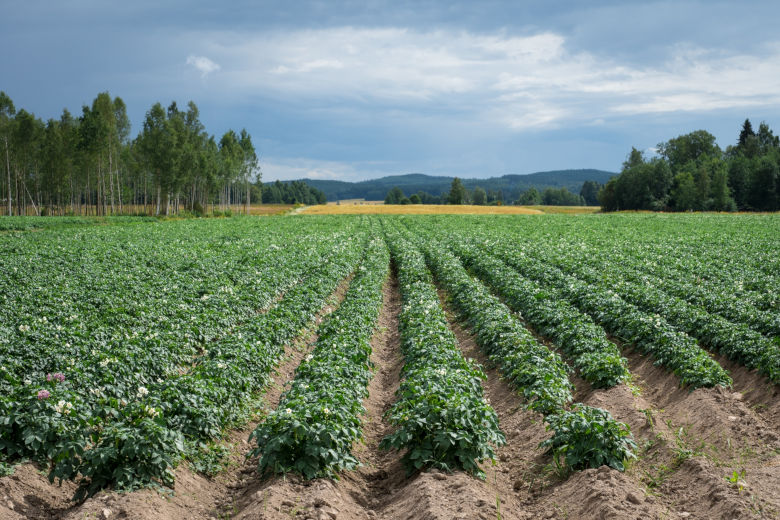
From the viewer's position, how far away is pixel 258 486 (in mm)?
6418

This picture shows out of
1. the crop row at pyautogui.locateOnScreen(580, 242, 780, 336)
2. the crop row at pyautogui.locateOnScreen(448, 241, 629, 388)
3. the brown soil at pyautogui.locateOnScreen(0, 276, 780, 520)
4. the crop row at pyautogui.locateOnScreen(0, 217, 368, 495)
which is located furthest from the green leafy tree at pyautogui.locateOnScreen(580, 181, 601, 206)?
the crop row at pyautogui.locateOnScreen(0, 217, 368, 495)

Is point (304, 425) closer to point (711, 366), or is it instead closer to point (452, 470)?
point (452, 470)

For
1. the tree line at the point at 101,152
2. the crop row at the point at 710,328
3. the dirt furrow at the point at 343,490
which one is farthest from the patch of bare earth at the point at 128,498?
the tree line at the point at 101,152

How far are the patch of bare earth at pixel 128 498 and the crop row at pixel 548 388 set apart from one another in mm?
3915

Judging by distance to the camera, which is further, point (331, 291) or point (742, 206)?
point (742, 206)

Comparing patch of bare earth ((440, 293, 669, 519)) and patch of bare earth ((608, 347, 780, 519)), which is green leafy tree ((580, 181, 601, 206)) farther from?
patch of bare earth ((440, 293, 669, 519))

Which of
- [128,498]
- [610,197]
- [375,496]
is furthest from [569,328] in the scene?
[610,197]

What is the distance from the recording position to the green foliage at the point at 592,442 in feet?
21.2

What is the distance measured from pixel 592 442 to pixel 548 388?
1.79 metres

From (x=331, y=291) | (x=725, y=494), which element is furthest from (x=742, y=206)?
(x=725, y=494)

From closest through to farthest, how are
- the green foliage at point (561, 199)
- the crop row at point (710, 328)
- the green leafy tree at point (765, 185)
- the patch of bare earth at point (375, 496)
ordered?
the patch of bare earth at point (375, 496) → the crop row at point (710, 328) → the green leafy tree at point (765, 185) → the green foliage at point (561, 199)

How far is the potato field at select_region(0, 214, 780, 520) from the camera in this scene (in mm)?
5906

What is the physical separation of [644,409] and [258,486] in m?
5.87

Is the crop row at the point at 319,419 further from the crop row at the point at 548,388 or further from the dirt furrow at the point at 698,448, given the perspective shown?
the dirt furrow at the point at 698,448
